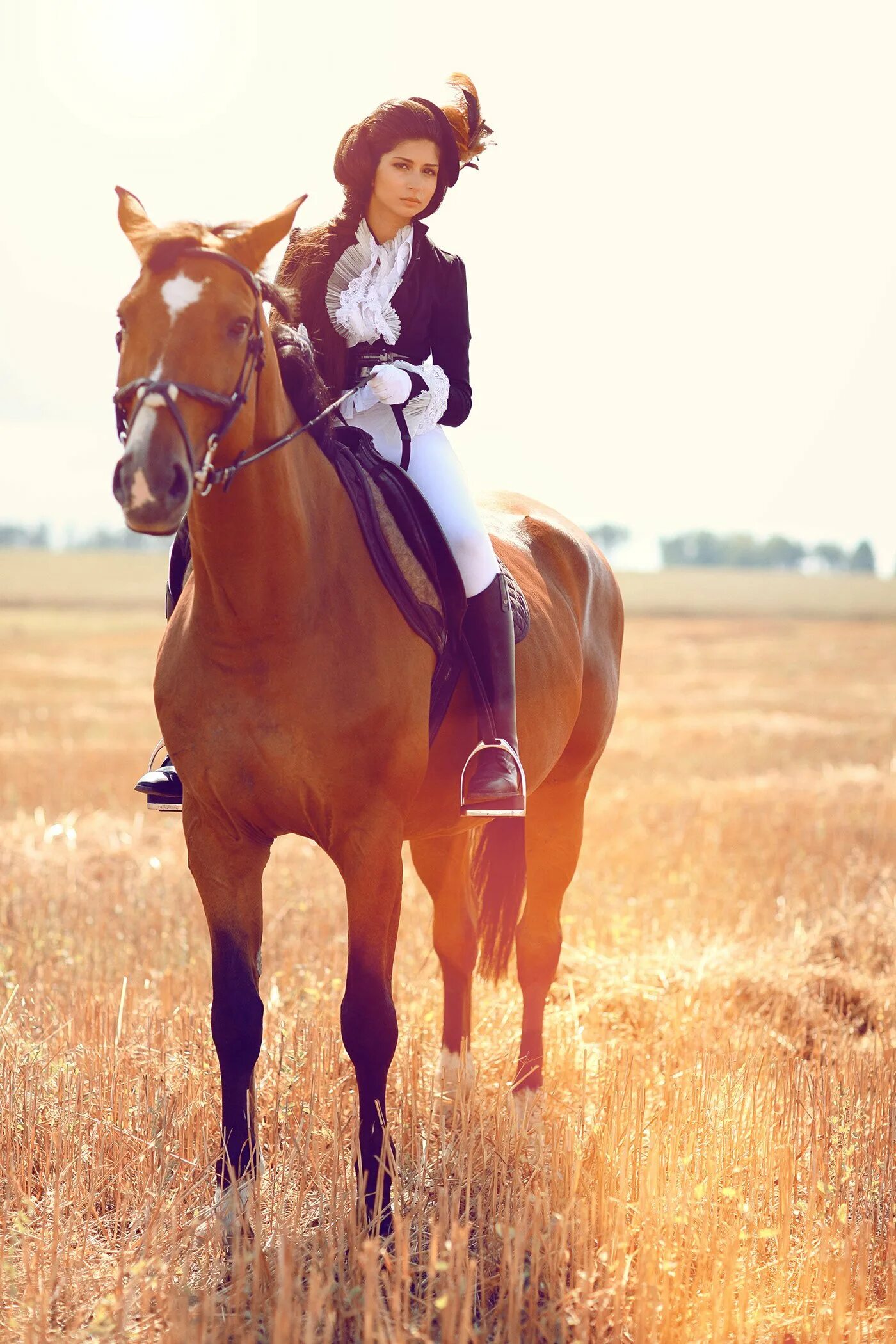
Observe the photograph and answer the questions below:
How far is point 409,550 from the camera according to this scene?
4230 mm

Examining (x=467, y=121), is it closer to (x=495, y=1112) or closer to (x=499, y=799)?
(x=499, y=799)

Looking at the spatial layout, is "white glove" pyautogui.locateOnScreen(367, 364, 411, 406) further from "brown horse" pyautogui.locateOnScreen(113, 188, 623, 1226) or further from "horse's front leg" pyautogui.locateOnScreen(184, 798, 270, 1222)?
"horse's front leg" pyautogui.locateOnScreen(184, 798, 270, 1222)

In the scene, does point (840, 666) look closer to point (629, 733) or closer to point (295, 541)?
point (629, 733)

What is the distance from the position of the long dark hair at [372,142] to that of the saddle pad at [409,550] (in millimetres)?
805

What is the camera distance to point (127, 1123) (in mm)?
4457

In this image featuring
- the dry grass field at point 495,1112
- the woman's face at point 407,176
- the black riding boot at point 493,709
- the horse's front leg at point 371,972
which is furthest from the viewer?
the black riding boot at point 493,709

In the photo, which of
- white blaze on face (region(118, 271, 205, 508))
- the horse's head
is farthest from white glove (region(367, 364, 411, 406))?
white blaze on face (region(118, 271, 205, 508))

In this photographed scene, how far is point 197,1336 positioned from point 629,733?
1596cm

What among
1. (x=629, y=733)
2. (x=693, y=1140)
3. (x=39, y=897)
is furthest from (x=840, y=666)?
(x=693, y=1140)

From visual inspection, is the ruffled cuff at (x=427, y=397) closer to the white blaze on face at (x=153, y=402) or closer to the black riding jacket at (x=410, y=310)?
the black riding jacket at (x=410, y=310)

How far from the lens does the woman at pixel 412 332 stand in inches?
169

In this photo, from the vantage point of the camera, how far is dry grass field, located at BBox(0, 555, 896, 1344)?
11.0 feet

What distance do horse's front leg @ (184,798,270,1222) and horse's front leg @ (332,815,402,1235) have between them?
0.32 metres

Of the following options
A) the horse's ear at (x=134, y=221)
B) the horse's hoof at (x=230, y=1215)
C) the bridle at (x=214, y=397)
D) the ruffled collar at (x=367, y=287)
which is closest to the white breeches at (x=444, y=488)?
the ruffled collar at (x=367, y=287)
